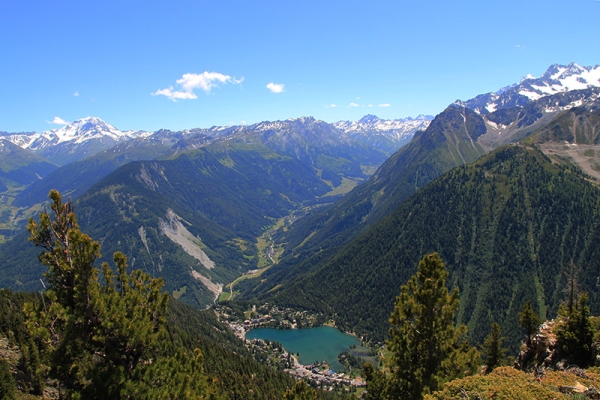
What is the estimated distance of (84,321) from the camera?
18297 millimetres

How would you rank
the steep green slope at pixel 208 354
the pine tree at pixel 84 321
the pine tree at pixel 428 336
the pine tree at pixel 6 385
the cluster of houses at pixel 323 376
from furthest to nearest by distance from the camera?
the cluster of houses at pixel 323 376
the steep green slope at pixel 208 354
the pine tree at pixel 6 385
the pine tree at pixel 428 336
the pine tree at pixel 84 321

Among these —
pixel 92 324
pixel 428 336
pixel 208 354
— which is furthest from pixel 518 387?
pixel 208 354

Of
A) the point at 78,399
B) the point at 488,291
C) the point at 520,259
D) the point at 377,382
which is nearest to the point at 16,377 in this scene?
the point at 78,399

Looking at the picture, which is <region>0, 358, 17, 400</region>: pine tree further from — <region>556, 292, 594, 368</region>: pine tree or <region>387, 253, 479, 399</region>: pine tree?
<region>556, 292, 594, 368</region>: pine tree

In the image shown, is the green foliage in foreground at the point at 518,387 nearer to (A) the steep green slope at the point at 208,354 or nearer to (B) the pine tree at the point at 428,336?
(B) the pine tree at the point at 428,336

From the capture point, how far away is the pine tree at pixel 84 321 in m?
18.1

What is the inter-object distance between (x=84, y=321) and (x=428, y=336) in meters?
21.4

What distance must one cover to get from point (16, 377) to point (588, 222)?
23163 centimetres

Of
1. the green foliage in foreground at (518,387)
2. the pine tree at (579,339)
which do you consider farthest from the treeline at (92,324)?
the pine tree at (579,339)

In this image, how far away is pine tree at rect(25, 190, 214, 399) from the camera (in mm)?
18109

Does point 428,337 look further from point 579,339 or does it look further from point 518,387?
point 579,339

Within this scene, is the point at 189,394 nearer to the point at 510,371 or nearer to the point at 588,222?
the point at 510,371

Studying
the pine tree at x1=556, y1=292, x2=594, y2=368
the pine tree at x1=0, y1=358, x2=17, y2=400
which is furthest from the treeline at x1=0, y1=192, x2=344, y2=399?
the pine tree at x1=556, y1=292, x2=594, y2=368

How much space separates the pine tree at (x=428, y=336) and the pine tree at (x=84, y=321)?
54.8 feet
